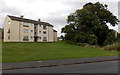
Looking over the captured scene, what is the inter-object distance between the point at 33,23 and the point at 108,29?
30040 millimetres

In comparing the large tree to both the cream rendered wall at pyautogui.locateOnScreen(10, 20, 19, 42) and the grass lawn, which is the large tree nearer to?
the grass lawn

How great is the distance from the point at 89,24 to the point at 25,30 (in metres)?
27.3

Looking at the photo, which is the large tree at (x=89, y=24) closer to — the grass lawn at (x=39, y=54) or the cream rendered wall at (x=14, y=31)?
the grass lawn at (x=39, y=54)

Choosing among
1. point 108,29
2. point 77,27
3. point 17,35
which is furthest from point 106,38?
point 17,35

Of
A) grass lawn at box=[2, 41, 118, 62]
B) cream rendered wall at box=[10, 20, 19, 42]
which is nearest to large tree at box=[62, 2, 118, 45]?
grass lawn at box=[2, 41, 118, 62]

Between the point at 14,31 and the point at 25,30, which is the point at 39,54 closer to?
the point at 14,31

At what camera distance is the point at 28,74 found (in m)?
10.6

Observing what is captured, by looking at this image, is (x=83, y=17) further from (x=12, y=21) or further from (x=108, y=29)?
(x=12, y=21)

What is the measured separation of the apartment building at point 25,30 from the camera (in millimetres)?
67625

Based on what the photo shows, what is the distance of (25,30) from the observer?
7188cm

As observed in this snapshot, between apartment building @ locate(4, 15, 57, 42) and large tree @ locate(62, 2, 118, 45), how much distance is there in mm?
19165

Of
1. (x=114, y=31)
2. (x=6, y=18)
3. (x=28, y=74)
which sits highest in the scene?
(x=6, y=18)

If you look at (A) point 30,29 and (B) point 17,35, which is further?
(A) point 30,29

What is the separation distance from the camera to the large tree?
5200 centimetres
